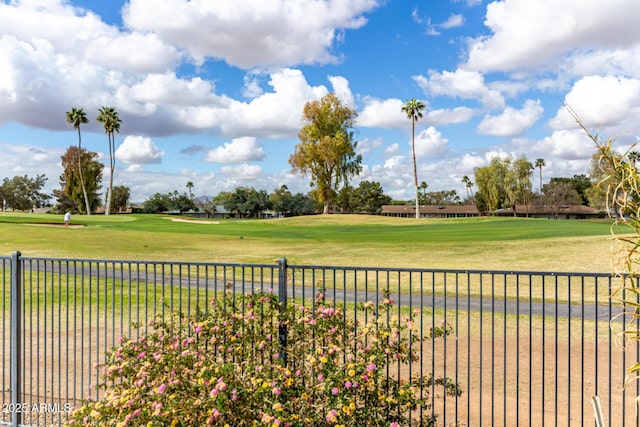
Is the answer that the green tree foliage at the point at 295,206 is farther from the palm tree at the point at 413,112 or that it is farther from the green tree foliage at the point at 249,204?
the palm tree at the point at 413,112

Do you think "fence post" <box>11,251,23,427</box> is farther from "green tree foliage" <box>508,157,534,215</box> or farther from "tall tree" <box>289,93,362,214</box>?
"green tree foliage" <box>508,157,534,215</box>

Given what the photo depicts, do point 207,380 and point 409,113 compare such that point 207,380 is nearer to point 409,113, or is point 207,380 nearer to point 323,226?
point 323,226

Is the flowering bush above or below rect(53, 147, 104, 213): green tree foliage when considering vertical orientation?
below

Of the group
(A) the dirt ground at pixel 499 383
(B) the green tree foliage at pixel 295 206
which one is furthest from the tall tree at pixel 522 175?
(A) the dirt ground at pixel 499 383

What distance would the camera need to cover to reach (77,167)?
9744cm

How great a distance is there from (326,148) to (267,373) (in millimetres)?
64560

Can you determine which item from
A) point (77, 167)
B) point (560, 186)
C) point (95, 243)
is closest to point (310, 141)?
point (95, 243)

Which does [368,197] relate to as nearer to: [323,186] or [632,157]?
[323,186]

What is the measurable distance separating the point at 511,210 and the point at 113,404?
4271 inches

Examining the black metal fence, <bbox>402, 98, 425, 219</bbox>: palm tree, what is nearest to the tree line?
<bbox>402, 98, 425, 219</bbox>: palm tree

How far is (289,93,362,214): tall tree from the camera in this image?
227 ft

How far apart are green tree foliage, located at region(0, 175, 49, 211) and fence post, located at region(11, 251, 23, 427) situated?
13699 cm

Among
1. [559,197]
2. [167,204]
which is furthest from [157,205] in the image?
[559,197]

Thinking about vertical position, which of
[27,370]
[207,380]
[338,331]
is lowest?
[27,370]
